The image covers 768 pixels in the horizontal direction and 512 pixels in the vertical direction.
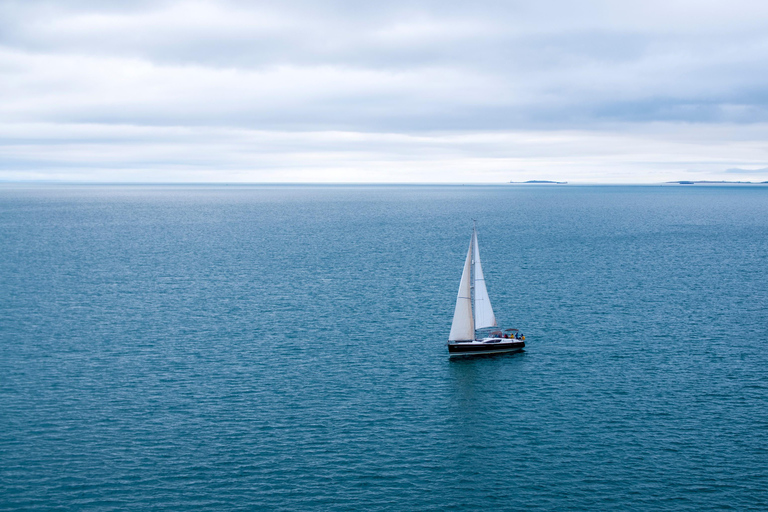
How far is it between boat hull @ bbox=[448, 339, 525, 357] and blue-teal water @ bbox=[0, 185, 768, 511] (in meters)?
1.38

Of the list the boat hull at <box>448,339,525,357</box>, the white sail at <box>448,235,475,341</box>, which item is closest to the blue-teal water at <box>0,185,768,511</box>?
the boat hull at <box>448,339,525,357</box>

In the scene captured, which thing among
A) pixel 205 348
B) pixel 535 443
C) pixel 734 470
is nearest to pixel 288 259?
pixel 205 348

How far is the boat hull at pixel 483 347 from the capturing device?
78438mm

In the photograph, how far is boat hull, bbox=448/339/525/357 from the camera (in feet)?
257

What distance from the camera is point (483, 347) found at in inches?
3125

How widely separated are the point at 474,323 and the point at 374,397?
71.9ft

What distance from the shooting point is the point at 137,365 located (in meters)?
73.6

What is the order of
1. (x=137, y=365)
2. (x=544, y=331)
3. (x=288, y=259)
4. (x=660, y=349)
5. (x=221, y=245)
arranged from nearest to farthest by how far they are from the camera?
1. (x=137, y=365)
2. (x=660, y=349)
3. (x=544, y=331)
4. (x=288, y=259)
5. (x=221, y=245)

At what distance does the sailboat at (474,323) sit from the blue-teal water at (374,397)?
1708 millimetres

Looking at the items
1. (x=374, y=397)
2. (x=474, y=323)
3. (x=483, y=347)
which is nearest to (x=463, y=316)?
(x=474, y=323)

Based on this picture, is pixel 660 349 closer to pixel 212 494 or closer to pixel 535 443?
pixel 535 443

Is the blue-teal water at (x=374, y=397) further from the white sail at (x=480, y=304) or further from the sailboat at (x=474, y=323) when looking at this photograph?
the white sail at (x=480, y=304)

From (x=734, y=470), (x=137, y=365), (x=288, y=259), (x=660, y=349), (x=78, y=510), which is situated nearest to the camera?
(x=78, y=510)

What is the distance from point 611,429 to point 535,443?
24.9 ft
